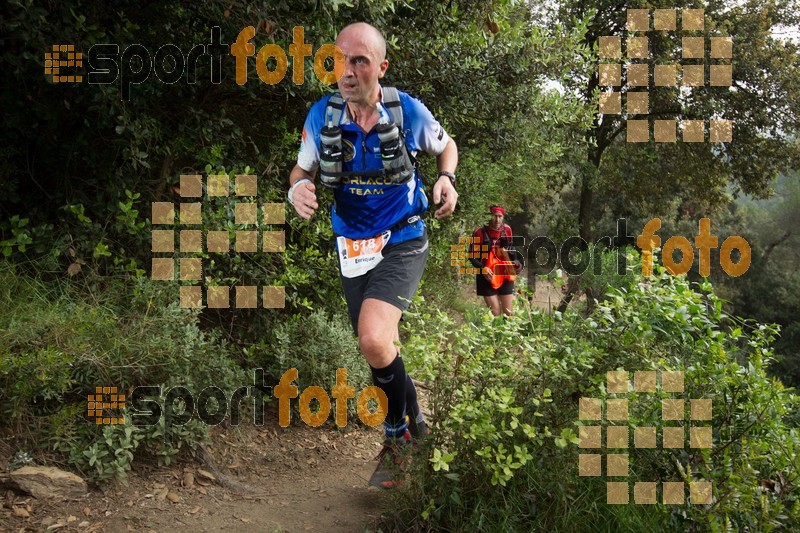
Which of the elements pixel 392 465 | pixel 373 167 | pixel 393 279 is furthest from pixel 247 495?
pixel 373 167

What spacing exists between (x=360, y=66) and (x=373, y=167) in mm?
578

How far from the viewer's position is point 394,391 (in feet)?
13.0

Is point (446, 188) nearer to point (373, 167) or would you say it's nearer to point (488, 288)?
point (373, 167)

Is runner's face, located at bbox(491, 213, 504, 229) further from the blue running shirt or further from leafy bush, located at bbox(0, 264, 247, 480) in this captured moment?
the blue running shirt

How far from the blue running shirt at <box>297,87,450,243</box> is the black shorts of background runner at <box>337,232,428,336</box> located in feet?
0.24

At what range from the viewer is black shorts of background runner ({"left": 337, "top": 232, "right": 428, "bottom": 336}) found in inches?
152

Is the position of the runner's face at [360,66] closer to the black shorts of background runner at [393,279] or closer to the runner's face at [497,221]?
the black shorts of background runner at [393,279]

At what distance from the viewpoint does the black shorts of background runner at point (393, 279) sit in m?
3.87

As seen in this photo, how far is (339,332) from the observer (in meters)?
5.84

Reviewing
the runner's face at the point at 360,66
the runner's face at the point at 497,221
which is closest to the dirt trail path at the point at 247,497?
the runner's face at the point at 360,66

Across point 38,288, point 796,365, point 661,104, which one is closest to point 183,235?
point 38,288

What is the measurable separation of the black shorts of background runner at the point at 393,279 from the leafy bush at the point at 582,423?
29 centimetres

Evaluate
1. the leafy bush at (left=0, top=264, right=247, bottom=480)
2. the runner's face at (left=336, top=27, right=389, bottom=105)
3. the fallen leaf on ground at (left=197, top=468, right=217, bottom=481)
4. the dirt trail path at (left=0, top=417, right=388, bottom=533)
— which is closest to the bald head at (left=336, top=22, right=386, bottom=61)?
the runner's face at (left=336, top=27, right=389, bottom=105)

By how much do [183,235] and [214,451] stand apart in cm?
170
